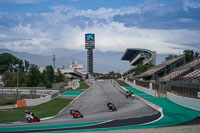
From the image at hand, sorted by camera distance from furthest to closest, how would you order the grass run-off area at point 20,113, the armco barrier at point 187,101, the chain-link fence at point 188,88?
the chain-link fence at point 188,88
the armco barrier at point 187,101
the grass run-off area at point 20,113

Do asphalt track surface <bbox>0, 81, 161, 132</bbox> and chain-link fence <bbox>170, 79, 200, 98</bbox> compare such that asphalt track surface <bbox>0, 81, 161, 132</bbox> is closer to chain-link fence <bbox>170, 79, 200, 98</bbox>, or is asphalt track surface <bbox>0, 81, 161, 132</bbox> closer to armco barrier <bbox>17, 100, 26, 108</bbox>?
chain-link fence <bbox>170, 79, 200, 98</bbox>

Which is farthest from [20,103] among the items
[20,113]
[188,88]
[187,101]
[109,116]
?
[188,88]

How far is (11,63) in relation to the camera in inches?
6368

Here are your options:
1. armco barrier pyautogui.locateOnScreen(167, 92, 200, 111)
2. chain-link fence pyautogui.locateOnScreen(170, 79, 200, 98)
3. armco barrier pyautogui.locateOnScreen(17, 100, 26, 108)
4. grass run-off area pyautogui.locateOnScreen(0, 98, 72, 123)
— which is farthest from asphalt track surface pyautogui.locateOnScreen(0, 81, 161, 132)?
armco barrier pyautogui.locateOnScreen(17, 100, 26, 108)

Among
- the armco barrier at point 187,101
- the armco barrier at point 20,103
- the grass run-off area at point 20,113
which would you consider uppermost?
the armco barrier at point 187,101

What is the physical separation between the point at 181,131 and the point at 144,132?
71.6 inches

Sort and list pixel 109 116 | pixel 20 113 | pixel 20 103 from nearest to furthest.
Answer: pixel 109 116
pixel 20 113
pixel 20 103

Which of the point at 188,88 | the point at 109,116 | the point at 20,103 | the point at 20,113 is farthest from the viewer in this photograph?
the point at 20,103

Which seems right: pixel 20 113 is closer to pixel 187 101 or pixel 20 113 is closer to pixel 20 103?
pixel 20 103

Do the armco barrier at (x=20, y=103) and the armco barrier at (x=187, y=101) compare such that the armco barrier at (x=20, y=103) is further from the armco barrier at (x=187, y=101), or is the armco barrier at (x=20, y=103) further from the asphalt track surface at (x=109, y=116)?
the armco barrier at (x=187, y=101)

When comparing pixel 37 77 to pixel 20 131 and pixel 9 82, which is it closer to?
pixel 9 82

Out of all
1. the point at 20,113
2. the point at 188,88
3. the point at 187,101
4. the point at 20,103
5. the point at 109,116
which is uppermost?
the point at 188,88

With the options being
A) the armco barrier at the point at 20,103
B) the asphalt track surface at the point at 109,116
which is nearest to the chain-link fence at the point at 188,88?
the asphalt track surface at the point at 109,116

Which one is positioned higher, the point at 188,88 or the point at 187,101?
the point at 188,88
